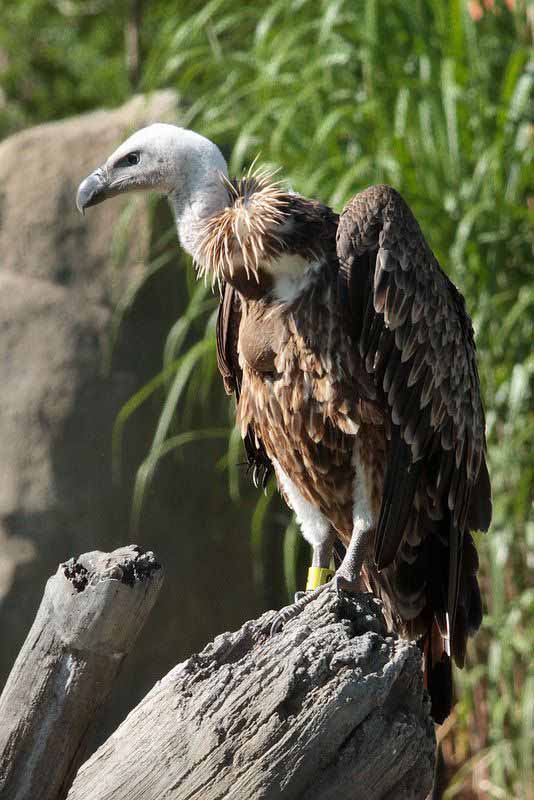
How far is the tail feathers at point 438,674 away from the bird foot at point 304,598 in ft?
1.26

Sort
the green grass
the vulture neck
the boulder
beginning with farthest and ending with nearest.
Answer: the boulder → the green grass → the vulture neck

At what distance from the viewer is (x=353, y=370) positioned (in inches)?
108

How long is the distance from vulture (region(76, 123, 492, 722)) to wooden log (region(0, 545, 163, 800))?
2.92ft

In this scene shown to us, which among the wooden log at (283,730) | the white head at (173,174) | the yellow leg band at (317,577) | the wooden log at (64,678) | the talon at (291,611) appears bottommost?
the wooden log at (283,730)

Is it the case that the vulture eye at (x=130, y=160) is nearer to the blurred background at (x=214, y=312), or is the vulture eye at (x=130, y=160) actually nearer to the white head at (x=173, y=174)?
the white head at (x=173, y=174)

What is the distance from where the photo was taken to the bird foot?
6.84 feet

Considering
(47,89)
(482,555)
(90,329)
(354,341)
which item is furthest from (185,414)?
(47,89)

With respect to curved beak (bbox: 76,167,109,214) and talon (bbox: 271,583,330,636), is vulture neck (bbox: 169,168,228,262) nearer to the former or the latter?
curved beak (bbox: 76,167,109,214)

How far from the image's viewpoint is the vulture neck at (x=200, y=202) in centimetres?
282

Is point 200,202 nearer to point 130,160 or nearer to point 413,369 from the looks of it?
point 130,160

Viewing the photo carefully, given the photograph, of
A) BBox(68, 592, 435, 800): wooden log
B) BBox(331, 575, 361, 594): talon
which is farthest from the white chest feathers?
BBox(68, 592, 435, 800): wooden log

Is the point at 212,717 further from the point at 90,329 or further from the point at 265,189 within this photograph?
the point at 90,329

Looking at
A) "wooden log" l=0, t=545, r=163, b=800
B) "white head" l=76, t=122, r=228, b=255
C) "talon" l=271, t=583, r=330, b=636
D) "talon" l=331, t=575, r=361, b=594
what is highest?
"white head" l=76, t=122, r=228, b=255

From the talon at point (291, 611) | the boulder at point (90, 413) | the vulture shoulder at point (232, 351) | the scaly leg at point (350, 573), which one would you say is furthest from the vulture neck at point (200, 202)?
the boulder at point (90, 413)
